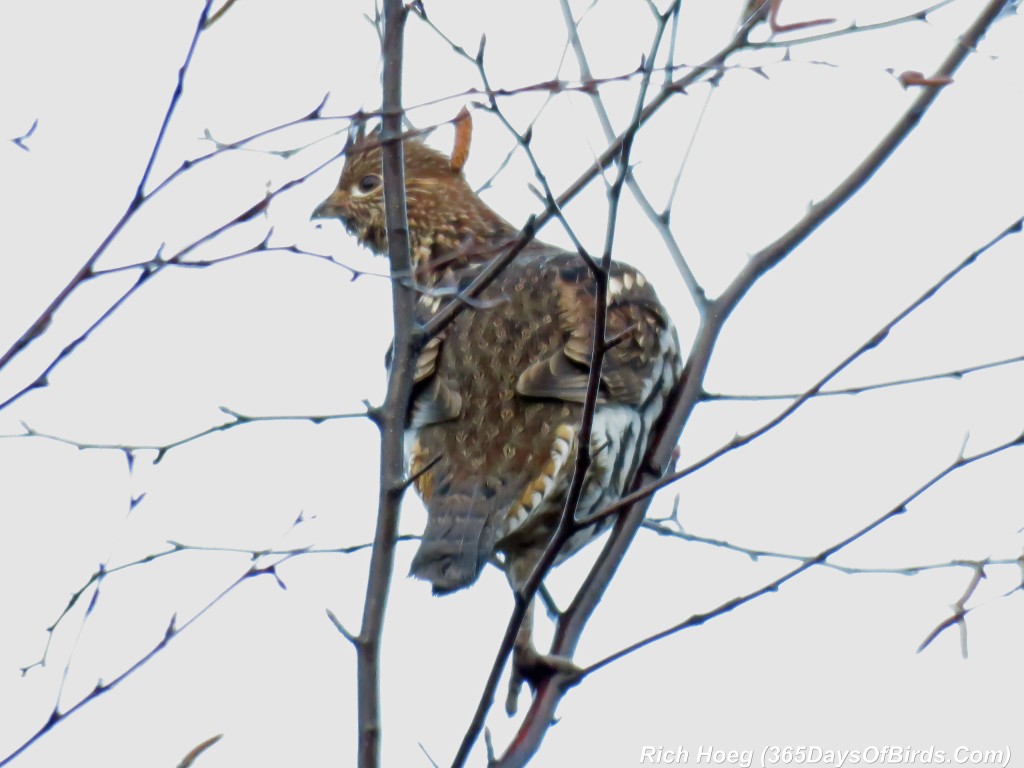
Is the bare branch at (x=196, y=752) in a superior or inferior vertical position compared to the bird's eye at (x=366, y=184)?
inferior

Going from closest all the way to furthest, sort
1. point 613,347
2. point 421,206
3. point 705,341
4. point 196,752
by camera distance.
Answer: point 196,752 → point 705,341 → point 613,347 → point 421,206

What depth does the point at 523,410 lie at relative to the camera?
5.61 m

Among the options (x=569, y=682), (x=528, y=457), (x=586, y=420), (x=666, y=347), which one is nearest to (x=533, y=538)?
(x=528, y=457)

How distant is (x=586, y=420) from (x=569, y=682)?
0.86m

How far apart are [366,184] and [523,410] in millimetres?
2164

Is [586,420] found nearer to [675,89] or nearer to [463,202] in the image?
[675,89]

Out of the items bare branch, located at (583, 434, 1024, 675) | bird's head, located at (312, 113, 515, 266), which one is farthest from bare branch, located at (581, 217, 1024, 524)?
bird's head, located at (312, 113, 515, 266)

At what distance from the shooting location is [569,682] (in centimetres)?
368

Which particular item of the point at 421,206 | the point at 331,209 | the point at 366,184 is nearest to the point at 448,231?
the point at 421,206

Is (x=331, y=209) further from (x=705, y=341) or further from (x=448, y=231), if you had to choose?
(x=705, y=341)

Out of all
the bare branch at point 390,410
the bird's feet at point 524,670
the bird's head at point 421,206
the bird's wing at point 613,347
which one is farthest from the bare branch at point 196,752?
the bird's head at point 421,206

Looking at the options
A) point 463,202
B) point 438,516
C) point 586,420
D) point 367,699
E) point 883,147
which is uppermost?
point 463,202

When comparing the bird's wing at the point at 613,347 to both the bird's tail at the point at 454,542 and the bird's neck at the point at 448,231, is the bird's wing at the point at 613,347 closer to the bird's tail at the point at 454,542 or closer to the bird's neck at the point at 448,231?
the bird's tail at the point at 454,542

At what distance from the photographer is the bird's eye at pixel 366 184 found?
727 centimetres
